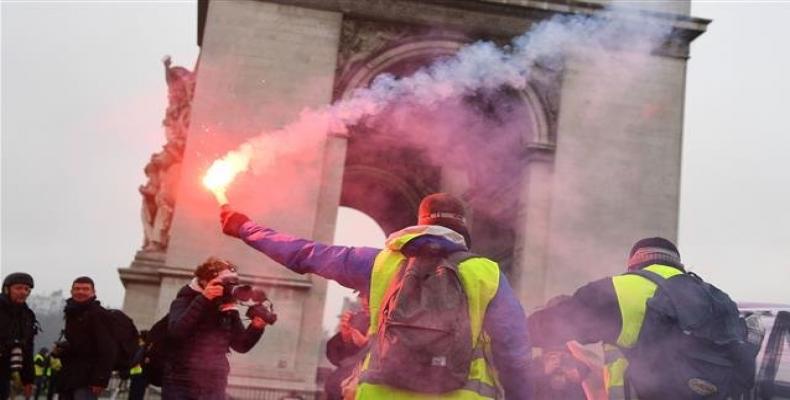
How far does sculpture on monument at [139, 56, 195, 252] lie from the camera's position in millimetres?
14492

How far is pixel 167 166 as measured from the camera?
14680mm

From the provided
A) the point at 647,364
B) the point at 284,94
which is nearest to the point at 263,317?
the point at 647,364

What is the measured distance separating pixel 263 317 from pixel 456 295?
8.95ft

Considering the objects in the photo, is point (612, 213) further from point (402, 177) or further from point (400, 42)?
point (402, 177)

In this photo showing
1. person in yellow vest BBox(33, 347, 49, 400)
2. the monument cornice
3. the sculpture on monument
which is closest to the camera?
the sculpture on monument

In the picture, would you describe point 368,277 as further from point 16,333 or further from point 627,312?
point 16,333

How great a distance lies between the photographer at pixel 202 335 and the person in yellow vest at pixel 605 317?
2134 millimetres

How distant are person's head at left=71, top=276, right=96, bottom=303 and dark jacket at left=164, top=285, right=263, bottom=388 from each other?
1.58m

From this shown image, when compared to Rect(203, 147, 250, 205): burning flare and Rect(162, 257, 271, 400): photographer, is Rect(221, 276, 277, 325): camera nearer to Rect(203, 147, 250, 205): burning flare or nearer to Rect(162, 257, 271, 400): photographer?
Rect(162, 257, 271, 400): photographer

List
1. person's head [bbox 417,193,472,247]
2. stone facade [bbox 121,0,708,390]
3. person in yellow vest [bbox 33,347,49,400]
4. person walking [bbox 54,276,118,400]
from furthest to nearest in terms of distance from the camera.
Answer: person in yellow vest [bbox 33,347,49,400], stone facade [bbox 121,0,708,390], person walking [bbox 54,276,118,400], person's head [bbox 417,193,472,247]

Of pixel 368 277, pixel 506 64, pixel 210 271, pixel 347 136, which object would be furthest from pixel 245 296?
pixel 506 64

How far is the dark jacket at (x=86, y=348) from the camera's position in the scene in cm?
630

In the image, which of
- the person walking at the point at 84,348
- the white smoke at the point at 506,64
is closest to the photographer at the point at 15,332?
the person walking at the point at 84,348

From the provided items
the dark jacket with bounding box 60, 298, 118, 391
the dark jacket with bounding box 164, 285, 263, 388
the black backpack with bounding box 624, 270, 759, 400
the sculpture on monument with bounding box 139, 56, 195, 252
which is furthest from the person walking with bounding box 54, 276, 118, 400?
the sculpture on monument with bounding box 139, 56, 195, 252
